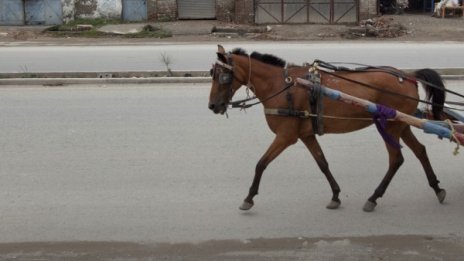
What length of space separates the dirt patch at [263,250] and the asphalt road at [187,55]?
10.5m

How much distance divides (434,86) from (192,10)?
25.7 meters

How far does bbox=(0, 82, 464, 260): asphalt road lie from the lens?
5.35m

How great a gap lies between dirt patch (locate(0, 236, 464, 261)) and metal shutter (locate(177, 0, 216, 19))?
26.2 meters

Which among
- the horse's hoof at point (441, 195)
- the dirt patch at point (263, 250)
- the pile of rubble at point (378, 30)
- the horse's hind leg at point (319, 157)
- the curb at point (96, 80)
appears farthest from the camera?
the pile of rubble at point (378, 30)

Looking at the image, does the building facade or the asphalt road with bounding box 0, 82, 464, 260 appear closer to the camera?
the asphalt road with bounding box 0, 82, 464, 260

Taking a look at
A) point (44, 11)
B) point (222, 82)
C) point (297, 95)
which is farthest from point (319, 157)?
point (44, 11)

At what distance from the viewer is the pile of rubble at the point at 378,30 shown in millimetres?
25359

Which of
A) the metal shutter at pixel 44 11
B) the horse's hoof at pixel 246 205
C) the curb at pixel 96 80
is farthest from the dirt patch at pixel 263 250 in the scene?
the metal shutter at pixel 44 11

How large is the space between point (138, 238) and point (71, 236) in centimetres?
56

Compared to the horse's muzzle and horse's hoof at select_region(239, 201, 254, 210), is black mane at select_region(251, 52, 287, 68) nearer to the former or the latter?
the horse's muzzle

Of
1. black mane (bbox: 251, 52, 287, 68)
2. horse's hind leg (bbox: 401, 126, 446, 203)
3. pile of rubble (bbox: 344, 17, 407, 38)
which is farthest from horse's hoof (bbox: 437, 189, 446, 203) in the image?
pile of rubble (bbox: 344, 17, 407, 38)

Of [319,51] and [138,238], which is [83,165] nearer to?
[138,238]

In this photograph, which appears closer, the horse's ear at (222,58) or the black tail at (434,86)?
the horse's ear at (222,58)

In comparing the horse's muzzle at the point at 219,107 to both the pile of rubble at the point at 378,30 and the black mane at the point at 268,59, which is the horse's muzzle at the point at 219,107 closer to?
the black mane at the point at 268,59
